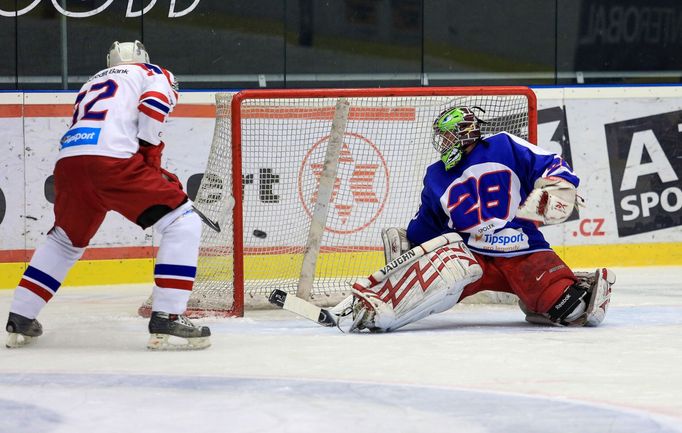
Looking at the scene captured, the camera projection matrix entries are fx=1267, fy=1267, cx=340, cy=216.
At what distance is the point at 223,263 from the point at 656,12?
13.5 ft

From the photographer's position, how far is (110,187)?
4.18 m

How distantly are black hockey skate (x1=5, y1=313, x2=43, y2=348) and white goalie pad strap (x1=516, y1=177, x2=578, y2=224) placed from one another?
179 cm

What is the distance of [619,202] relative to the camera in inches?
298

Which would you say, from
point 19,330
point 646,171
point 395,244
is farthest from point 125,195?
point 646,171

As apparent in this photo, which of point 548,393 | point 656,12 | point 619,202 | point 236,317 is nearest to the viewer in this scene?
point 548,393

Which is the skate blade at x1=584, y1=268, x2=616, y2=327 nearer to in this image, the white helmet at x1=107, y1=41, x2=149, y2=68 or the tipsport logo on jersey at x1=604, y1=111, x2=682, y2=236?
the white helmet at x1=107, y1=41, x2=149, y2=68

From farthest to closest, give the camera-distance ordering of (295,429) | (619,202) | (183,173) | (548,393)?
(619,202) → (183,173) → (548,393) → (295,429)

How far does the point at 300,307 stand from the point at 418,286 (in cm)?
45

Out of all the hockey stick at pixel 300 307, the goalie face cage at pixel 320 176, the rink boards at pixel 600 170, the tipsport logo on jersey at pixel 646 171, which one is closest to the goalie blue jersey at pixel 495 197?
the hockey stick at pixel 300 307

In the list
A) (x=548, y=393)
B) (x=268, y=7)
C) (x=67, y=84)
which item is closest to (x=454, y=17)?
(x=268, y=7)

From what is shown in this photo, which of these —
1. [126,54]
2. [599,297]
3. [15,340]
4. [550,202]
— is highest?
[126,54]

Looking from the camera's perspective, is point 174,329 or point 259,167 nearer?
point 174,329

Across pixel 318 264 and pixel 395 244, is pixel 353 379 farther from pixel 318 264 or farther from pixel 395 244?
pixel 318 264

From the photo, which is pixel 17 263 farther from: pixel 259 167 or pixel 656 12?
pixel 656 12
